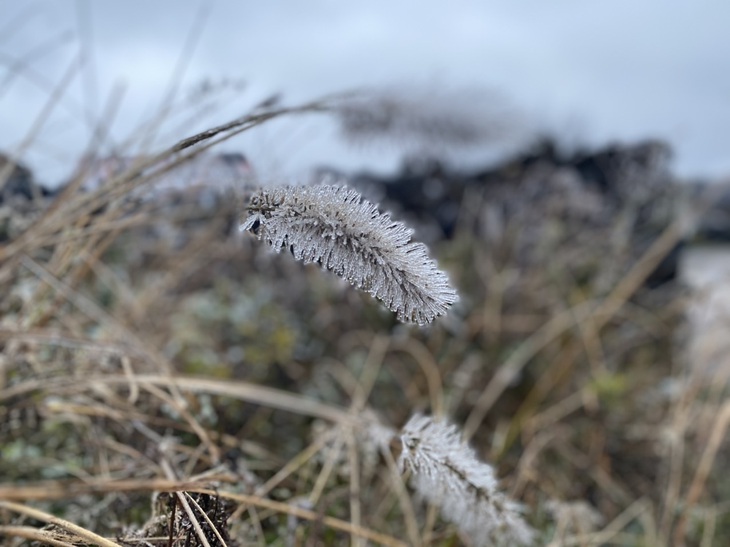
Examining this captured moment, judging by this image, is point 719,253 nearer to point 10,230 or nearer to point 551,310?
point 551,310

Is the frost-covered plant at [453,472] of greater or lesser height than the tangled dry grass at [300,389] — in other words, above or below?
below

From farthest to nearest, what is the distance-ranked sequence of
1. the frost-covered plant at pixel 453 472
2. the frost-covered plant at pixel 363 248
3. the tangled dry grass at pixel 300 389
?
1. the tangled dry grass at pixel 300 389
2. the frost-covered plant at pixel 453 472
3. the frost-covered plant at pixel 363 248

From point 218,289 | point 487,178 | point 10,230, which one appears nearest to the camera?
point 10,230

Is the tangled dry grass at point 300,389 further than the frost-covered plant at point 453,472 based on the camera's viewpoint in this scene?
Yes

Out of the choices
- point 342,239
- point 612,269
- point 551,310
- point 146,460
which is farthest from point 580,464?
point 342,239

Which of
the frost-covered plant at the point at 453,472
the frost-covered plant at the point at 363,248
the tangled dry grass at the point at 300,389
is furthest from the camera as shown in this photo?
the tangled dry grass at the point at 300,389
